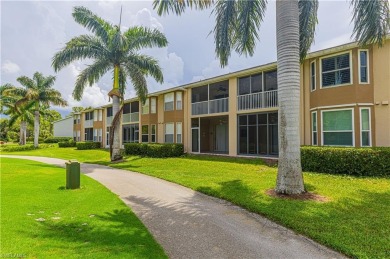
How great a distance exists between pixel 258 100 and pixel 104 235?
53.4 feet

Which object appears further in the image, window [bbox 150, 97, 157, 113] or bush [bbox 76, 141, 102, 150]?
bush [bbox 76, 141, 102, 150]

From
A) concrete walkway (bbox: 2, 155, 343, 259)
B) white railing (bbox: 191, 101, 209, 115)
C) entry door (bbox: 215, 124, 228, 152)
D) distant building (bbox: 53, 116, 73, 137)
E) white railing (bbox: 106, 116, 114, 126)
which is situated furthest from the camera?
distant building (bbox: 53, 116, 73, 137)

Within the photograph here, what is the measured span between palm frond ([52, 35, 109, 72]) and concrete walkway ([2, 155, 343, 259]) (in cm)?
1499

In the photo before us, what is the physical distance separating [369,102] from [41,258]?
1590cm

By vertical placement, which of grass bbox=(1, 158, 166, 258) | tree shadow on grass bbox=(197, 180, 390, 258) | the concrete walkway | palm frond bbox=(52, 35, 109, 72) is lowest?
the concrete walkway

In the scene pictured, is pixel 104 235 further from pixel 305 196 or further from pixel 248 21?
pixel 248 21

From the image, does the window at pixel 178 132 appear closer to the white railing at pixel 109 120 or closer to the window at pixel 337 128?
the window at pixel 337 128

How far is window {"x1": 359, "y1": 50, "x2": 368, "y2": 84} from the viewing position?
14008mm

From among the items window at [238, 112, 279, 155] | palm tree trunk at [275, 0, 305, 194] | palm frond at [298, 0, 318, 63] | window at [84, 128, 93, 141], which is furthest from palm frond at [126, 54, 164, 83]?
window at [84, 128, 93, 141]

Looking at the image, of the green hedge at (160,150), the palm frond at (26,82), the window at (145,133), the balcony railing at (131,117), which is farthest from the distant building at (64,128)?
the green hedge at (160,150)

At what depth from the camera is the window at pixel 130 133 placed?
32.4 metres

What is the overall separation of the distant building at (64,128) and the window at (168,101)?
39.8m

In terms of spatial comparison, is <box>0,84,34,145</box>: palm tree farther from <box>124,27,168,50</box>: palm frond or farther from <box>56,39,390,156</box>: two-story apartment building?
<box>124,27,168,50</box>: palm frond

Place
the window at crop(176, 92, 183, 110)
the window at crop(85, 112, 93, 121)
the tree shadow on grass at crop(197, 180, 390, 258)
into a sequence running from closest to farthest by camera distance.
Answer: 1. the tree shadow on grass at crop(197, 180, 390, 258)
2. the window at crop(176, 92, 183, 110)
3. the window at crop(85, 112, 93, 121)
